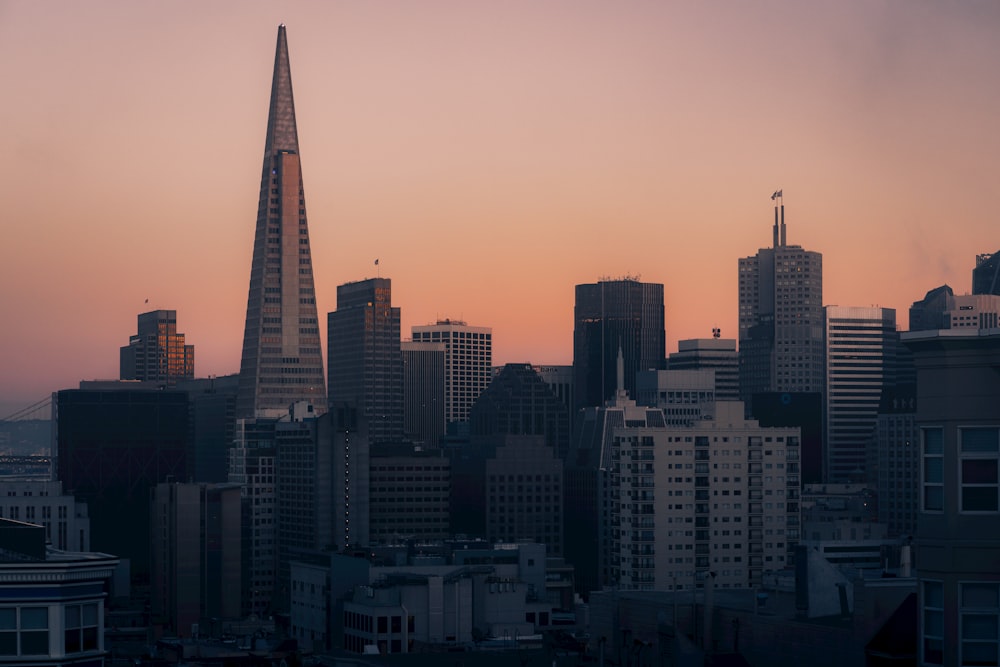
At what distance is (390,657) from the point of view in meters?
95.2

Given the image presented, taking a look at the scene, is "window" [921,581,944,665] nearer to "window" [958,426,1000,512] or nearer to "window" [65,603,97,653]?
"window" [958,426,1000,512]

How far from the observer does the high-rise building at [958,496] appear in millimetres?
20203

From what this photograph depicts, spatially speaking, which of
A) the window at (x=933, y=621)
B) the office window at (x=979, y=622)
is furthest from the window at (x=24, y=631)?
the office window at (x=979, y=622)

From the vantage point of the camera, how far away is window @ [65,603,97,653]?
1106 inches

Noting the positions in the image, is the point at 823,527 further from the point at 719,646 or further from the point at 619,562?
the point at 719,646

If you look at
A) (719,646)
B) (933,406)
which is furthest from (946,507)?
(719,646)

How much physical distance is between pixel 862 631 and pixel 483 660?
154 feet

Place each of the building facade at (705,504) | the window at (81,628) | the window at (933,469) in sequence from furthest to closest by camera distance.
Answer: the building facade at (705,504) → the window at (81,628) → the window at (933,469)

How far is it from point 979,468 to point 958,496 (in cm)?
40

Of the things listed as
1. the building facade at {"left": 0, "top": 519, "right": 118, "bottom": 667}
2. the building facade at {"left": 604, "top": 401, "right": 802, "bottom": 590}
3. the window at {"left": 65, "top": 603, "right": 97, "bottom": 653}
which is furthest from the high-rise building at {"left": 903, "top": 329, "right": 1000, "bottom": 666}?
the building facade at {"left": 604, "top": 401, "right": 802, "bottom": 590}

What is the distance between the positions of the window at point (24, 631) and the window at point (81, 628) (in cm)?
39

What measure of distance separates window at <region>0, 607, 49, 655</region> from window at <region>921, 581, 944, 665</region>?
13931 millimetres

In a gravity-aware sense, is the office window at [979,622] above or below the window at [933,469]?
below

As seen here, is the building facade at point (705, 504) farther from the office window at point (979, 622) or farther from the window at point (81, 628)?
the office window at point (979, 622)
